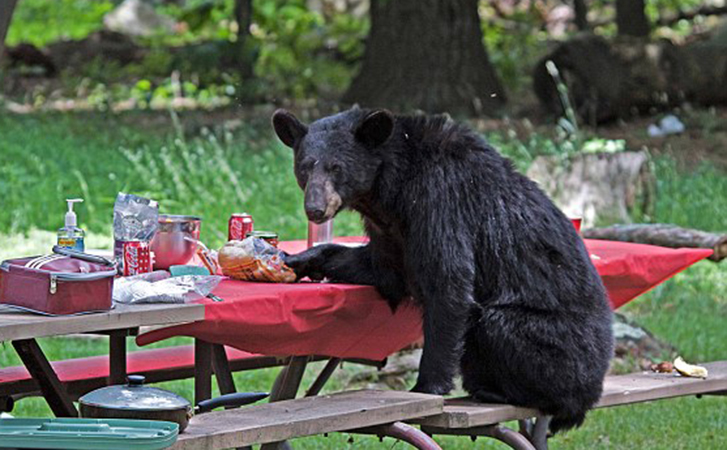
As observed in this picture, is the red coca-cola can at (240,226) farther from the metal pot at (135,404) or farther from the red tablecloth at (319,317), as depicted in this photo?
the metal pot at (135,404)

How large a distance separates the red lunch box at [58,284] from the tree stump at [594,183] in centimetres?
619

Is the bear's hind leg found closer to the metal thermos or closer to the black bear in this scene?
the black bear

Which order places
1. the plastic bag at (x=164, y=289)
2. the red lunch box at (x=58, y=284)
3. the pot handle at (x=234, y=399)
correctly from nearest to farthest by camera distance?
the red lunch box at (x=58, y=284)
the pot handle at (x=234, y=399)
the plastic bag at (x=164, y=289)

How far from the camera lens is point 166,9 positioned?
20656 millimetres

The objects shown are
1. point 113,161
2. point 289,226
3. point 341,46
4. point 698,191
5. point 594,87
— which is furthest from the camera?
point 341,46

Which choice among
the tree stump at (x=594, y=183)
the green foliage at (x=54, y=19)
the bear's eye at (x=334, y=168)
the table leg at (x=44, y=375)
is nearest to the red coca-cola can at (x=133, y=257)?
the table leg at (x=44, y=375)

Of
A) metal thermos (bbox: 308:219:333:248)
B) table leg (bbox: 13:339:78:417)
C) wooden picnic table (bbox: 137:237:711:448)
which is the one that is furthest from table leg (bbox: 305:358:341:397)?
table leg (bbox: 13:339:78:417)

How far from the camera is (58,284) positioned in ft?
11.5

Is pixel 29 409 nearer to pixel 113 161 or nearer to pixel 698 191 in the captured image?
pixel 113 161

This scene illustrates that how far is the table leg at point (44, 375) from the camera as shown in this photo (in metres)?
3.90

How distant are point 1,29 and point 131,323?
2.81m

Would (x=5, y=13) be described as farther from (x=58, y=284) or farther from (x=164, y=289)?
(x=58, y=284)

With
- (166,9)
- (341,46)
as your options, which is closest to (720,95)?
(341,46)

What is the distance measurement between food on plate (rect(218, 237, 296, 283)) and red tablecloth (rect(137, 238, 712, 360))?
7 centimetres
